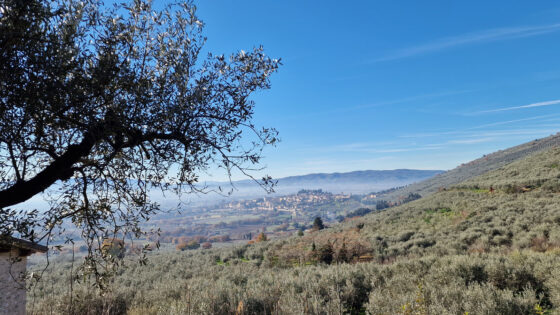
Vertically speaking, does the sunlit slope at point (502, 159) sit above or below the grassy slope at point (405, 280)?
above

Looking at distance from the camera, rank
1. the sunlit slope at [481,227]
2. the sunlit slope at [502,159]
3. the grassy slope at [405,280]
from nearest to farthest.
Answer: the grassy slope at [405,280] < the sunlit slope at [481,227] < the sunlit slope at [502,159]

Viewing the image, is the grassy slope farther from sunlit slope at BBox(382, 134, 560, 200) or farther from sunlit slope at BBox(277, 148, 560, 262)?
sunlit slope at BBox(382, 134, 560, 200)

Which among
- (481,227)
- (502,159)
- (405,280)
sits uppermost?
(502,159)

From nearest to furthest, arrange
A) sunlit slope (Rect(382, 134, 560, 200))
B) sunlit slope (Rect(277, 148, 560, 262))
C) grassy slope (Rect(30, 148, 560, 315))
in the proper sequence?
1. grassy slope (Rect(30, 148, 560, 315))
2. sunlit slope (Rect(277, 148, 560, 262))
3. sunlit slope (Rect(382, 134, 560, 200))

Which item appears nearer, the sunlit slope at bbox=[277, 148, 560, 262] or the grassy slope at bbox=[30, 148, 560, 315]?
the grassy slope at bbox=[30, 148, 560, 315]

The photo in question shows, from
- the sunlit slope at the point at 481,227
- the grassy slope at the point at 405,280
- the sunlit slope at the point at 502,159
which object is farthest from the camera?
the sunlit slope at the point at 502,159

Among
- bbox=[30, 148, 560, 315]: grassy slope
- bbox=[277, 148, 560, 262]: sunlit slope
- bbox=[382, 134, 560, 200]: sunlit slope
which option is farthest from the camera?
bbox=[382, 134, 560, 200]: sunlit slope

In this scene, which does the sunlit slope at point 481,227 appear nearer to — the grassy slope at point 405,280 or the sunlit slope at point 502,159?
the grassy slope at point 405,280

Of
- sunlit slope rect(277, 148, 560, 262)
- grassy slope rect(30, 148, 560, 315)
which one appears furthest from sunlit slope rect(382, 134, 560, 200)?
grassy slope rect(30, 148, 560, 315)

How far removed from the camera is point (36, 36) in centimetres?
350

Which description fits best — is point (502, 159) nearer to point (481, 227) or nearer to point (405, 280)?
point (481, 227)

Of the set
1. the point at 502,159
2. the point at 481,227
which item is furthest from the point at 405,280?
the point at 502,159

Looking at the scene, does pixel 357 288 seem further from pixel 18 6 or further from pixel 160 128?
pixel 18 6

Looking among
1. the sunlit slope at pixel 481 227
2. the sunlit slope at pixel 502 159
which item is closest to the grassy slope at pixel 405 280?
the sunlit slope at pixel 481 227
